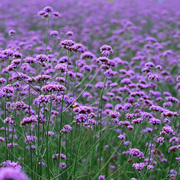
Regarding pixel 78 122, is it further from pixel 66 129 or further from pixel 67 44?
pixel 67 44

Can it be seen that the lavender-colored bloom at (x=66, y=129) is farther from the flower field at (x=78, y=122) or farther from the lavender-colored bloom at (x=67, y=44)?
the lavender-colored bloom at (x=67, y=44)

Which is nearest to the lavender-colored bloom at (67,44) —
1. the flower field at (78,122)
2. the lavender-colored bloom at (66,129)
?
the flower field at (78,122)

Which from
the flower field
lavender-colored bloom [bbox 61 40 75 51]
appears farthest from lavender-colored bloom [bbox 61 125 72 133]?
lavender-colored bloom [bbox 61 40 75 51]

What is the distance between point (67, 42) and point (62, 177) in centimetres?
154

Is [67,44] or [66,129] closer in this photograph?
[66,129]

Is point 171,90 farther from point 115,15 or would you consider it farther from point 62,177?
point 115,15

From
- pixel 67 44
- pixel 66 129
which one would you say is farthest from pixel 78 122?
pixel 67 44

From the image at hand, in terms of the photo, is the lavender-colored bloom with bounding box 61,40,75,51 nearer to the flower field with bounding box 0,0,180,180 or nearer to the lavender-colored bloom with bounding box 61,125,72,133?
the flower field with bounding box 0,0,180,180

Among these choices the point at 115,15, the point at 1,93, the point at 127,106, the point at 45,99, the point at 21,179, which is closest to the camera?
the point at 21,179

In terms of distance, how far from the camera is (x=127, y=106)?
12.1 ft

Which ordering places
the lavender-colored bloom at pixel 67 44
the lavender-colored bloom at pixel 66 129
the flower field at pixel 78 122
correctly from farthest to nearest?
1. the lavender-colored bloom at pixel 67 44
2. the lavender-colored bloom at pixel 66 129
3. the flower field at pixel 78 122

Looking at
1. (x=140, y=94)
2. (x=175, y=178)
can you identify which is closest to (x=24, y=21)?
(x=140, y=94)

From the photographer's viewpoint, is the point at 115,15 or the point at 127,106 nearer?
the point at 127,106

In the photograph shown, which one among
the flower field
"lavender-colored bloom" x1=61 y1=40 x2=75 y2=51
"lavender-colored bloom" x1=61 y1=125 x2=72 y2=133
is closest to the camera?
the flower field
